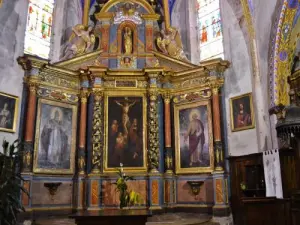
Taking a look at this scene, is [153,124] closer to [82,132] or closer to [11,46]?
[82,132]

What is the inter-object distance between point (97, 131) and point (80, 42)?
12.4 feet

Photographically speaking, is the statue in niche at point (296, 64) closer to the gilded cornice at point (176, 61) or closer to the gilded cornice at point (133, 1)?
the gilded cornice at point (176, 61)

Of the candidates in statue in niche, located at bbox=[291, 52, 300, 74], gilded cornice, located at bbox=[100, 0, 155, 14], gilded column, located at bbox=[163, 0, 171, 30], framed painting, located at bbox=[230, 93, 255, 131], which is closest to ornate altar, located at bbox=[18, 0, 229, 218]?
gilded cornice, located at bbox=[100, 0, 155, 14]

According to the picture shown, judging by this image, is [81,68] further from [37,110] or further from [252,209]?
[252,209]

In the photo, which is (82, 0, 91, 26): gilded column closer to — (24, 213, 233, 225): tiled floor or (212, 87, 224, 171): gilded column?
(212, 87, 224, 171): gilded column

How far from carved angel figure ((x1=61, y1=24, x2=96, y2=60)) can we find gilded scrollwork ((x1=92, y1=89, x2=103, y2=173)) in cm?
197

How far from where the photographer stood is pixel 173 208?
469 inches

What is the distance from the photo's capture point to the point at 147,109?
41.3 ft

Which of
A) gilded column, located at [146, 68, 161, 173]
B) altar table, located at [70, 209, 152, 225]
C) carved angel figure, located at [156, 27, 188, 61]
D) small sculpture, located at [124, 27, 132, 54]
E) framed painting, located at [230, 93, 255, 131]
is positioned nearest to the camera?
altar table, located at [70, 209, 152, 225]

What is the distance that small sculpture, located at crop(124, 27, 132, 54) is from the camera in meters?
13.1

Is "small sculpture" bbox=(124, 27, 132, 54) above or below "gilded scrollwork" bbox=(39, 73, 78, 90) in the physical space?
above

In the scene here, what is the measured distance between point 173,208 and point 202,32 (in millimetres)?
7493

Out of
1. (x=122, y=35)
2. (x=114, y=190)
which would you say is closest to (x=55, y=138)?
(x=114, y=190)

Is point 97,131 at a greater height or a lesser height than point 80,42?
lesser
